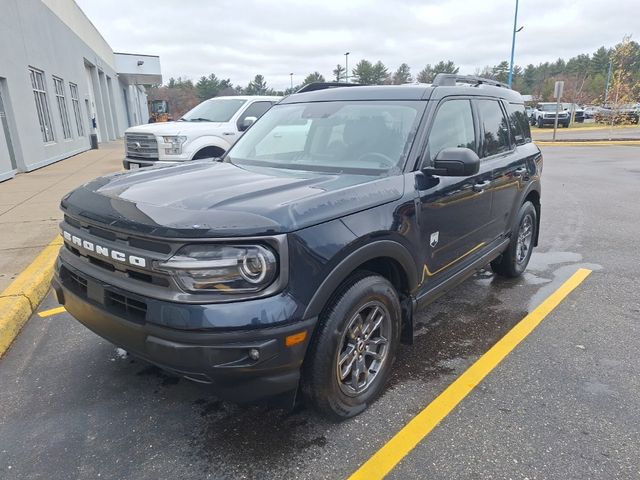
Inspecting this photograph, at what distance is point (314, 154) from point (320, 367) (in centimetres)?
161

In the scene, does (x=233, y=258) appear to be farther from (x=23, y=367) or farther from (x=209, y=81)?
(x=209, y=81)

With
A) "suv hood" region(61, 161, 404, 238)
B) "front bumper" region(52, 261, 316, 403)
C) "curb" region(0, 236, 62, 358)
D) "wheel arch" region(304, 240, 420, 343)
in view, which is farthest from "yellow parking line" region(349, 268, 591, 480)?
"curb" region(0, 236, 62, 358)

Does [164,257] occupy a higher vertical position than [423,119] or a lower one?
lower

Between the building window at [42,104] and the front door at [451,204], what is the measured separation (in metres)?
14.6

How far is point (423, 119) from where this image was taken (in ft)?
10.4

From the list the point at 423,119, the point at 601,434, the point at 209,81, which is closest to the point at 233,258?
the point at 423,119

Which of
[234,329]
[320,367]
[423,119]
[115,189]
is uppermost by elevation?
[423,119]

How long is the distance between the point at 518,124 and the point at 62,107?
17.9 meters

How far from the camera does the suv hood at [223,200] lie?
2.15m

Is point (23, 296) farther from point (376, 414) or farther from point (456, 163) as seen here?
point (456, 163)

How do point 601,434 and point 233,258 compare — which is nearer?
point 233,258

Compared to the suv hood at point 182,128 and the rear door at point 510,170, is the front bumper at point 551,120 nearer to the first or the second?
the suv hood at point 182,128

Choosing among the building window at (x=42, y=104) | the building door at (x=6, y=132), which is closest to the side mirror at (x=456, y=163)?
the building door at (x=6, y=132)

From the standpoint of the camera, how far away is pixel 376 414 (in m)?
2.79
